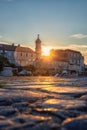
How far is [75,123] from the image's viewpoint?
2.46 meters

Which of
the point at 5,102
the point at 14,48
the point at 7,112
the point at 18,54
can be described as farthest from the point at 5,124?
the point at 18,54

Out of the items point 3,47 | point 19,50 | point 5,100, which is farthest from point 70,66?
point 5,100

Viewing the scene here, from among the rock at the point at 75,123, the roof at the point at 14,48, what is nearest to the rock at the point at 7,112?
A: the rock at the point at 75,123

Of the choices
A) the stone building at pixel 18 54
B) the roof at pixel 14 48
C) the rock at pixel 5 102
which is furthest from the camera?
the stone building at pixel 18 54

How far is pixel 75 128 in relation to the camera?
230 cm

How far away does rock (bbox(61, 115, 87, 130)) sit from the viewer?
2315 millimetres

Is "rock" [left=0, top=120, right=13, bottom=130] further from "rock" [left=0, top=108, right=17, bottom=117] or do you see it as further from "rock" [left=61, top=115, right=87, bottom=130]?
"rock" [left=61, top=115, right=87, bottom=130]

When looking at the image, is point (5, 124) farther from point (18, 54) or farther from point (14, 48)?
point (18, 54)

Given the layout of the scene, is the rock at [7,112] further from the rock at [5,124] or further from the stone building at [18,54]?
the stone building at [18,54]

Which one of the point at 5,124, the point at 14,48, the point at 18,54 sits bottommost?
the point at 5,124

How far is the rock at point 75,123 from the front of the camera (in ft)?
7.60

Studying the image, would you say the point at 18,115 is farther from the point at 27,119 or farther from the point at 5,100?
the point at 5,100

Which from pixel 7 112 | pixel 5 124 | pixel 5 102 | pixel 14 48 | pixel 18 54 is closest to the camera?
pixel 5 124

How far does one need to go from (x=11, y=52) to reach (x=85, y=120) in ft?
283
